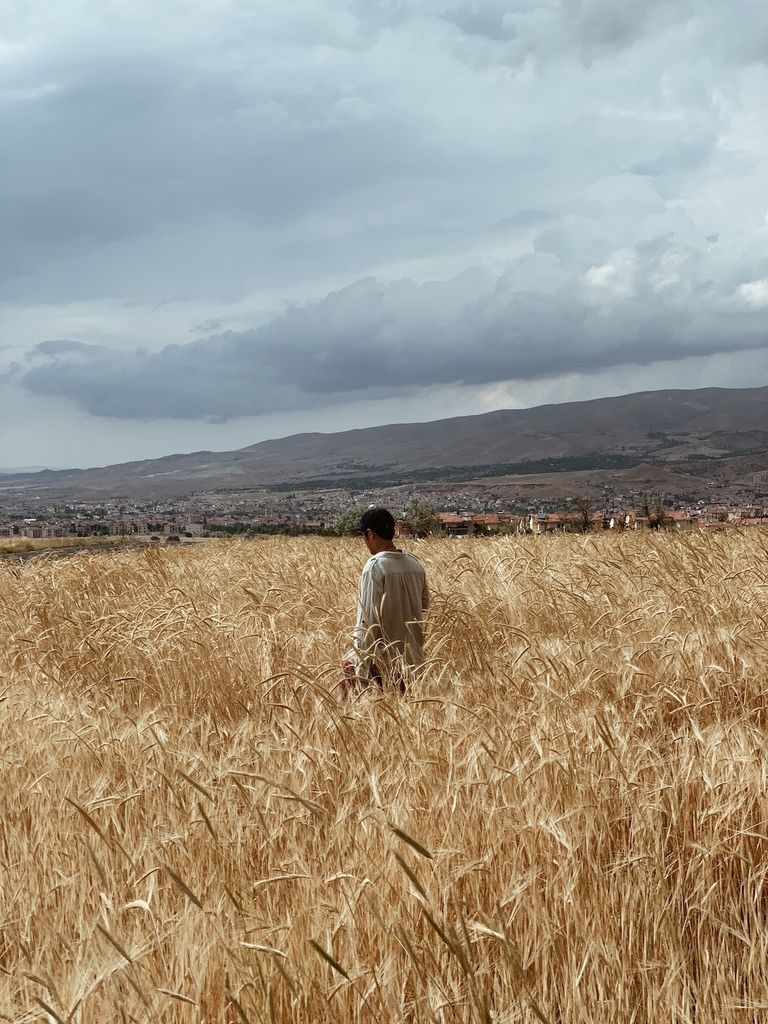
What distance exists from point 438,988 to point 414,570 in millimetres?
3638

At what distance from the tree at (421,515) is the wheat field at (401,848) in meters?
20.1

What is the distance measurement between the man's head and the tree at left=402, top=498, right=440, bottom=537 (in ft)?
60.3

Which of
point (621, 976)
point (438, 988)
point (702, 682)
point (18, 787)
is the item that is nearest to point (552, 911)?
point (621, 976)

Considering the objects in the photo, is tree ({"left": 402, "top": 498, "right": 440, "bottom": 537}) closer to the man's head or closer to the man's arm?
the man's head

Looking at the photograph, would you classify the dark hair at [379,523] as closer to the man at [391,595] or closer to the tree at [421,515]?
the man at [391,595]

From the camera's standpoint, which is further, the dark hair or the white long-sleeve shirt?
the dark hair

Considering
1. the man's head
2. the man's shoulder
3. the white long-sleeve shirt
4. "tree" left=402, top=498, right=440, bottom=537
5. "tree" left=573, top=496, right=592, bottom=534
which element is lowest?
"tree" left=402, top=498, right=440, bottom=537

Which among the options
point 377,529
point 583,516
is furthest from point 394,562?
point 583,516

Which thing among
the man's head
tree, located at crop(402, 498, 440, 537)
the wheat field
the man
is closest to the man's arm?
the man

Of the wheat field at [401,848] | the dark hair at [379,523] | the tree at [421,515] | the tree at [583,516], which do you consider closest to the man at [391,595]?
the dark hair at [379,523]

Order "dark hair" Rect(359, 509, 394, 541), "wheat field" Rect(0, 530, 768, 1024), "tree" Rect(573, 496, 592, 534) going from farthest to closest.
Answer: "tree" Rect(573, 496, 592, 534) < "dark hair" Rect(359, 509, 394, 541) < "wheat field" Rect(0, 530, 768, 1024)

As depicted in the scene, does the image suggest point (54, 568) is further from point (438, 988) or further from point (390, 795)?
point (438, 988)

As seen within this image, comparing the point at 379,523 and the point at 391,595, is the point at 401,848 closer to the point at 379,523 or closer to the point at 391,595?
the point at 391,595

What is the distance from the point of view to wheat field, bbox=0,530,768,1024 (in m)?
2.01
